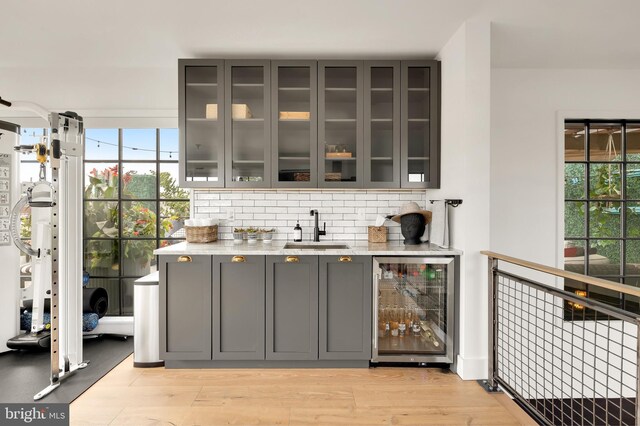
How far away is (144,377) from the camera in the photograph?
8.87 feet

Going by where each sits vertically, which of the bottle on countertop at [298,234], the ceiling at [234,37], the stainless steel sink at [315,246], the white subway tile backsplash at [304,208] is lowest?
the stainless steel sink at [315,246]

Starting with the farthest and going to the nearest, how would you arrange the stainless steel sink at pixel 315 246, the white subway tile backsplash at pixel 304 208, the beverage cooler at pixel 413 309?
the white subway tile backsplash at pixel 304 208
the stainless steel sink at pixel 315 246
the beverage cooler at pixel 413 309

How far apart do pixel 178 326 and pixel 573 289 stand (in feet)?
12.6

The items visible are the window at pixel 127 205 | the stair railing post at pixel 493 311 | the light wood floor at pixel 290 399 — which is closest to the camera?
the light wood floor at pixel 290 399

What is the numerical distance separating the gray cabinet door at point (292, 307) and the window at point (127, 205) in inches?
58.2

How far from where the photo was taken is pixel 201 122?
3.14 meters

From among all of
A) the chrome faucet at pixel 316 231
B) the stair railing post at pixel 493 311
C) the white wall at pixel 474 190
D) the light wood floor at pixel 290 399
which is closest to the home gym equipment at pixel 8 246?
the light wood floor at pixel 290 399

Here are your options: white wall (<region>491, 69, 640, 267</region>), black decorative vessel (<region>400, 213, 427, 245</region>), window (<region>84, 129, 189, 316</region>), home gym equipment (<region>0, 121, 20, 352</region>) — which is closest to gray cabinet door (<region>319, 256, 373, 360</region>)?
black decorative vessel (<region>400, 213, 427, 245</region>)

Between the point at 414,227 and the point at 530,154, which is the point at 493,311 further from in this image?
the point at 530,154

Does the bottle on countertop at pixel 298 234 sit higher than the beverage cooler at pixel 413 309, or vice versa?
the bottle on countertop at pixel 298 234

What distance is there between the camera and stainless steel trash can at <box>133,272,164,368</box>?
2861mm

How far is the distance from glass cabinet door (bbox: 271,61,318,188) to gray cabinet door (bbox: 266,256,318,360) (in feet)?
2.52

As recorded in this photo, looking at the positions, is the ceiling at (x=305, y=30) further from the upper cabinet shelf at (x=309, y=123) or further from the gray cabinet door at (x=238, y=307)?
the gray cabinet door at (x=238, y=307)

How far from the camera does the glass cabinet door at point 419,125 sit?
3.12 meters
